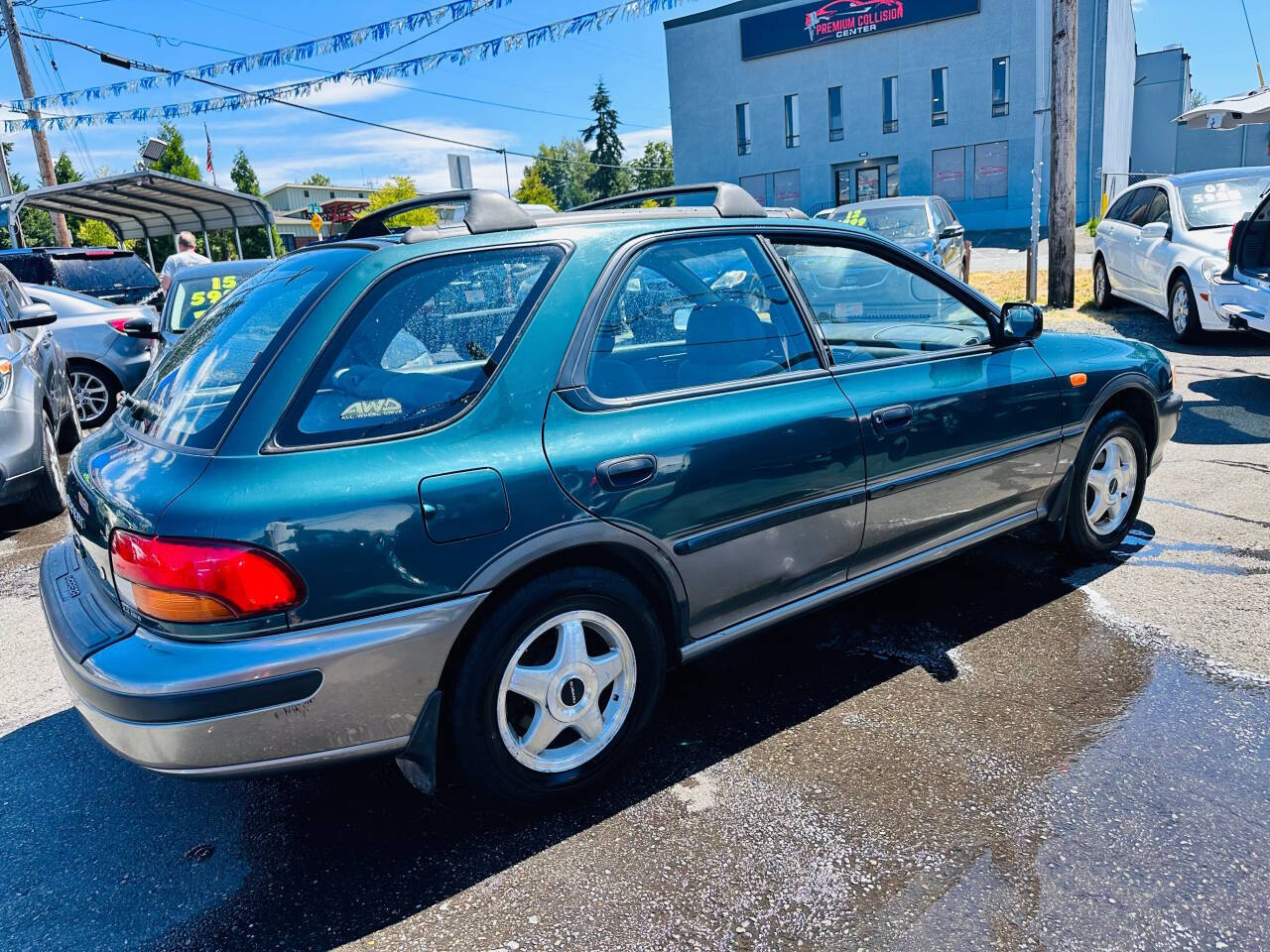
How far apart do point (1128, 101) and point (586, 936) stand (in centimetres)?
5005

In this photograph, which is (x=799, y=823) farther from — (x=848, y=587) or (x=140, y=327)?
(x=140, y=327)

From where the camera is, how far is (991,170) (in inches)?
1383

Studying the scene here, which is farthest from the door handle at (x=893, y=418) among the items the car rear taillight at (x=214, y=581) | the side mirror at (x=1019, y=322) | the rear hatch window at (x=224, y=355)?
the car rear taillight at (x=214, y=581)

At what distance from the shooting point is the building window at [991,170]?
34750mm

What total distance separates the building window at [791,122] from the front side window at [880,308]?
38137 mm

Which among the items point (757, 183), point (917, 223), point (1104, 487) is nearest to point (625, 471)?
point (1104, 487)

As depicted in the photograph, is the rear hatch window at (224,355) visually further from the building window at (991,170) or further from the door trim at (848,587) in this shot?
the building window at (991,170)

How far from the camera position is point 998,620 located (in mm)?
3820

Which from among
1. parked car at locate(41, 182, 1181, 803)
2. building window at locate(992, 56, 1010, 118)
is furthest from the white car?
building window at locate(992, 56, 1010, 118)

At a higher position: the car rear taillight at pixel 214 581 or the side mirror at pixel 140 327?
the side mirror at pixel 140 327

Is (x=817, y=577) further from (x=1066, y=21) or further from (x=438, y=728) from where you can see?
(x=1066, y=21)

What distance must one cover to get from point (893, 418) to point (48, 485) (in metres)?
5.74

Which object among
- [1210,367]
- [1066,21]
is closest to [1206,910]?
[1210,367]

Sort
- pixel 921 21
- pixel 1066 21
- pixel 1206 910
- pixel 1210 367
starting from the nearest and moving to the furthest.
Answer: pixel 1206 910 → pixel 1210 367 → pixel 1066 21 → pixel 921 21
